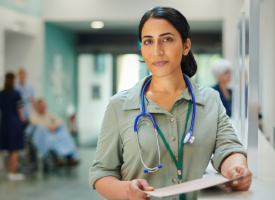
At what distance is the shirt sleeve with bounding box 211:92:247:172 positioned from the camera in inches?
46.0

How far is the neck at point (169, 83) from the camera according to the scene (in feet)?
4.16

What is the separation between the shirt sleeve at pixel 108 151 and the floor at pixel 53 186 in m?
3.10

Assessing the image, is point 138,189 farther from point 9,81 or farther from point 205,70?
point 205,70

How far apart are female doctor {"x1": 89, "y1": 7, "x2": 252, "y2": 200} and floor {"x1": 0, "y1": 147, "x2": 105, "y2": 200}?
3128mm

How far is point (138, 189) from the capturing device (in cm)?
98

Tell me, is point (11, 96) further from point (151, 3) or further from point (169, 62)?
point (169, 62)

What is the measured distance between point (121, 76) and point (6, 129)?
4.28 metres

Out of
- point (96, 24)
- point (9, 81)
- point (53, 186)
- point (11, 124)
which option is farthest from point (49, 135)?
point (96, 24)

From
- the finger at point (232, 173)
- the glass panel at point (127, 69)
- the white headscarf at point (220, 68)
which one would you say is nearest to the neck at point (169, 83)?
the finger at point (232, 173)

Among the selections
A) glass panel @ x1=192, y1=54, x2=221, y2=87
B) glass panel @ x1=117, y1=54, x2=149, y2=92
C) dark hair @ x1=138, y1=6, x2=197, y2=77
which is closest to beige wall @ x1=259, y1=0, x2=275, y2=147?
dark hair @ x1=138, y1=6, x2=197, y2=77

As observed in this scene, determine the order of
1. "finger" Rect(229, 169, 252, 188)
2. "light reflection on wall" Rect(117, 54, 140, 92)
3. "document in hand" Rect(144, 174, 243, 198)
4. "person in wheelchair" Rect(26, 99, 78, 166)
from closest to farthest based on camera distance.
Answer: "document in hand" Rect(144, 174, 243, 198)
"finger" Rect(229, 169, 252, 188)
"person in wheelchair" Rect(26, 99, 78, 166)
"light reflection on wall" Rect(117, 54, 140, 92)

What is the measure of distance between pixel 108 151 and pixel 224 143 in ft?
1.38

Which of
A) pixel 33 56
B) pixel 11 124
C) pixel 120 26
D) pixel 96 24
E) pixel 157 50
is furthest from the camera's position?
pixel 120 26

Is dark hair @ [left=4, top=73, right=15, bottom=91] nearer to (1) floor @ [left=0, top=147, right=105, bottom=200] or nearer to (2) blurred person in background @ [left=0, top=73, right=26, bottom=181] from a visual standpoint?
(2) blurred person in background @ [left=0, top=73, right=26, bottom=181]
